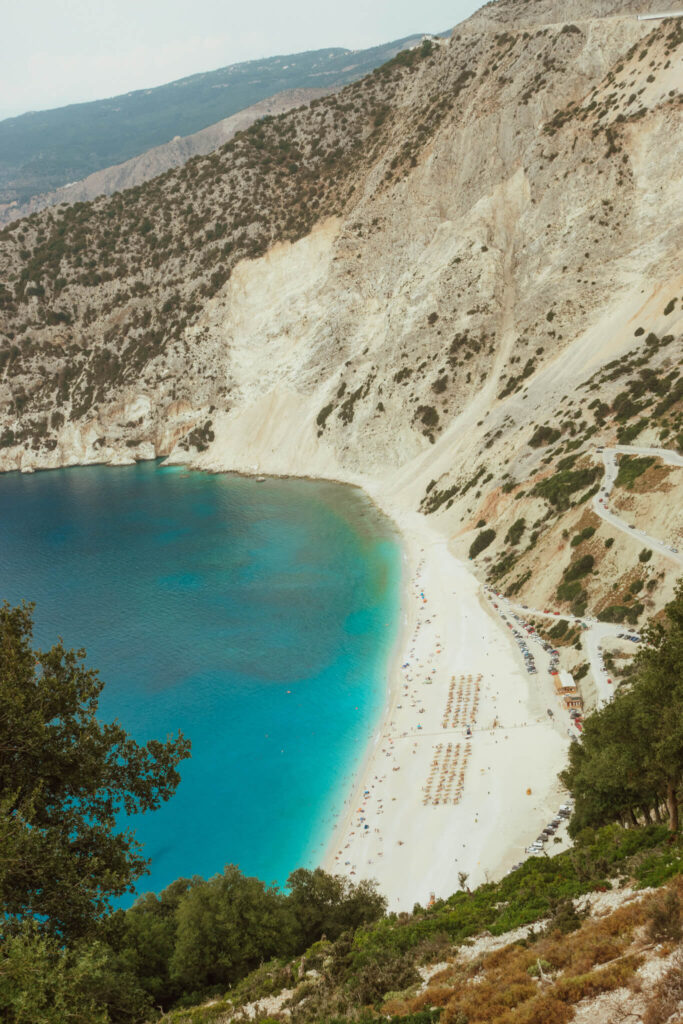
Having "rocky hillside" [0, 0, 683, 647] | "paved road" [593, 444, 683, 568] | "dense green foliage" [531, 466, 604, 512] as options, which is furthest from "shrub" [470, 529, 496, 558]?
"paved road" [593, 444, 683, 568]

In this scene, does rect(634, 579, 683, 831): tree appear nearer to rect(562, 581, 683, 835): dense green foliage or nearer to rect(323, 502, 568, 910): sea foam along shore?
rect(562, 581, 683, 835): dense green foliage

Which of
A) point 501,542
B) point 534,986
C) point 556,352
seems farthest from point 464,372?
point 534,986

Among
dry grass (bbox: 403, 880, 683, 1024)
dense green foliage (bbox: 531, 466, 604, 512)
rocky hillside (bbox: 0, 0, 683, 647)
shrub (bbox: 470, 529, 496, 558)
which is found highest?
rocky hillside (bbox: 0, 0, 683, 647)

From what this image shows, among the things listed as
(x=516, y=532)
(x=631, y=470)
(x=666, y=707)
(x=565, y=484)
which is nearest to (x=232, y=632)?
(x=516, y=532)

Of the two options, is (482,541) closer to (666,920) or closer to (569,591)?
(569,591)

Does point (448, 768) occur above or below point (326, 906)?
below

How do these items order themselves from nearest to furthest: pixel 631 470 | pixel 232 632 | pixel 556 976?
pixel 556 976
pixel 631 470
pixel 232 632
